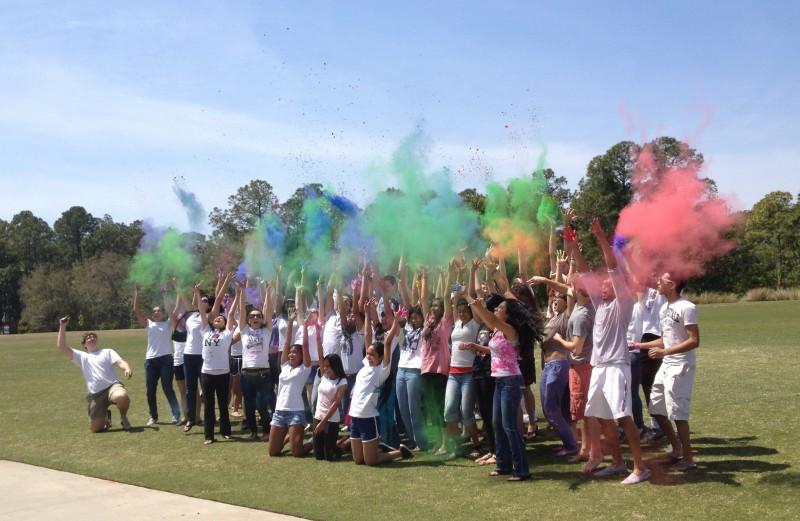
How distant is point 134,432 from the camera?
12.2 metres

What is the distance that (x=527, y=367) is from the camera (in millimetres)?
8945

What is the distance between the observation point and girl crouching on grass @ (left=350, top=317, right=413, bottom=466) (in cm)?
930

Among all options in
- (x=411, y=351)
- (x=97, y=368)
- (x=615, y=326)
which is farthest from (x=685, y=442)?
(x=97, y=368)

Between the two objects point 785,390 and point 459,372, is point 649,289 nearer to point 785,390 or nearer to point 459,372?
point 459,372

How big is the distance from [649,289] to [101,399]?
9.12 m

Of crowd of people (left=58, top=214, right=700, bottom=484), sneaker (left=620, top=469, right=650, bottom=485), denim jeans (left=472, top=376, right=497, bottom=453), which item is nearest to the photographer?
sneaker (left=620, top=469, right=650, bottom=485)

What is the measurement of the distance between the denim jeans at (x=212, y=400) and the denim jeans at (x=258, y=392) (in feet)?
1.02

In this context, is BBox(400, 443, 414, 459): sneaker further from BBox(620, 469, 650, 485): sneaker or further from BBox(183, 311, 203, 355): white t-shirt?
BBox(183, 311, 203, 355): white t-shirt

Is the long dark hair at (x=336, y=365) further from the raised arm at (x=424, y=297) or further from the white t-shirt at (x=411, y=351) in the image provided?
the raised arm at (x=424, y=297)

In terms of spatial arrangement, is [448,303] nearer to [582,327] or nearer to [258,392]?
[582,327]

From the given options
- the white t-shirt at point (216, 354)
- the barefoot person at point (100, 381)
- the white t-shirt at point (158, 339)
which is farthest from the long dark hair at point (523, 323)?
the barefoot person at point (100, 381)

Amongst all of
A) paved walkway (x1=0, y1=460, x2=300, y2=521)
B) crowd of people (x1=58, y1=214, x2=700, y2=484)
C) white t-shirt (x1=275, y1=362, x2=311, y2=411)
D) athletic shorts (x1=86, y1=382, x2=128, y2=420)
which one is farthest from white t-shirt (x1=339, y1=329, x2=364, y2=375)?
athletic shorts (x1=86, y1=382, x2=128, y2=420)

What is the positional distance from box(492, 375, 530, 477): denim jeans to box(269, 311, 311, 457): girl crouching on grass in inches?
123

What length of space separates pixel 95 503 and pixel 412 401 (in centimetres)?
395
